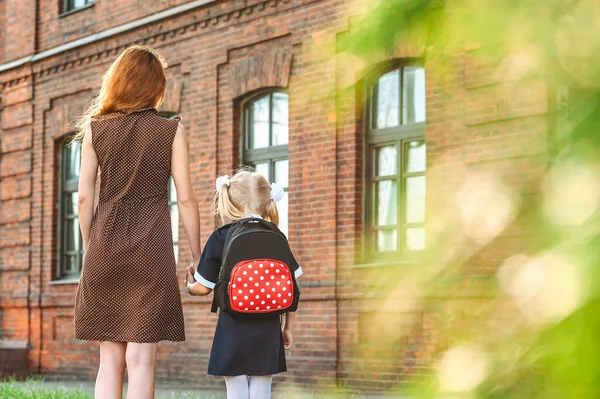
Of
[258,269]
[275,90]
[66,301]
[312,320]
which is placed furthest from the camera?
[66,301]

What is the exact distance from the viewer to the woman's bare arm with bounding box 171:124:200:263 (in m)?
4.50

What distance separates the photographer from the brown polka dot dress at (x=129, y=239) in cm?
443

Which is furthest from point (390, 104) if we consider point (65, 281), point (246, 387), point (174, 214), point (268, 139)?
point (246, 387)

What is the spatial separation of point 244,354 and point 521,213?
457cm

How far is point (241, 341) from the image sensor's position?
520 centimetres

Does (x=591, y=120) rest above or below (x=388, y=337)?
above

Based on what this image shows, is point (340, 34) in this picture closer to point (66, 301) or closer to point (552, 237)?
point (552, 237)

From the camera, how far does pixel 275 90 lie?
12586 mm

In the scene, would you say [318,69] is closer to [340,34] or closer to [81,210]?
[340,34]

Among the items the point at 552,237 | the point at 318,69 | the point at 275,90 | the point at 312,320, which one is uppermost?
the point at 275,90

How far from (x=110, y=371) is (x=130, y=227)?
1.86 feet

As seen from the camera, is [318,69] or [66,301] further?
[66,301]

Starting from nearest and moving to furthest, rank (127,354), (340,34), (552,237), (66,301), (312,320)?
(552,237) → (340,34) → (127,354) → (312,320) → (66,301)

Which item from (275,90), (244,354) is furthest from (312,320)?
(244,354)
